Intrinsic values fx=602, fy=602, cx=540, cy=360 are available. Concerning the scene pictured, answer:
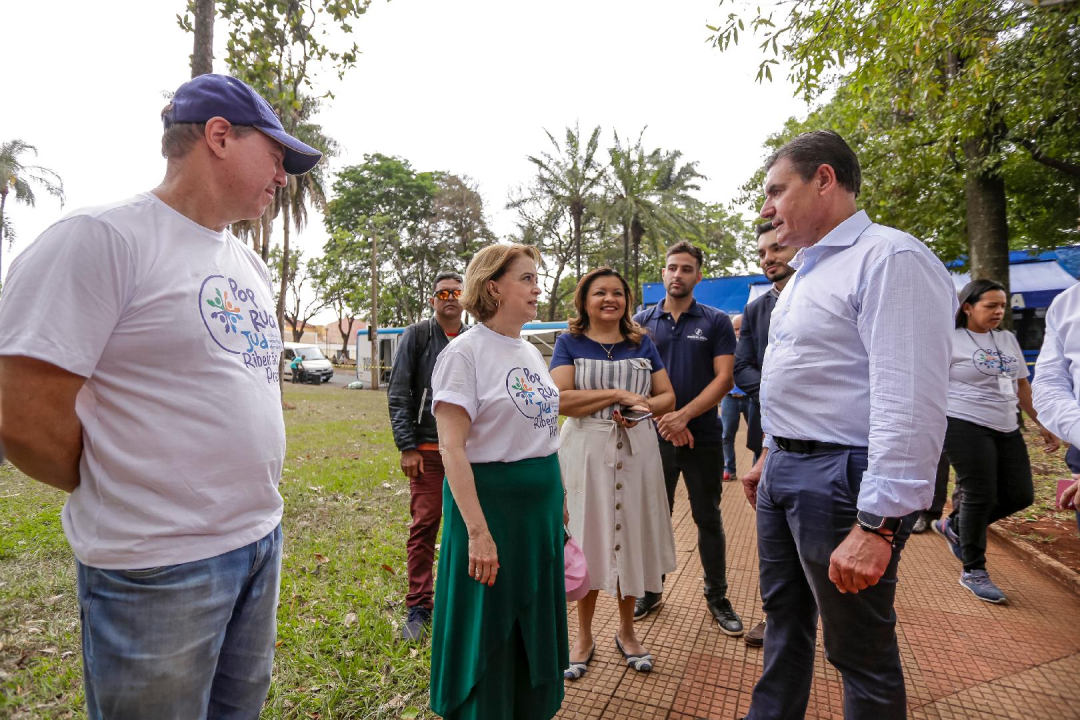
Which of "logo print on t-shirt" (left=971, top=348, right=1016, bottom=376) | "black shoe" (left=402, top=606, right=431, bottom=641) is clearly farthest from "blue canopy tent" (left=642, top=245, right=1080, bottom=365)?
"black shoe" (left=402, top=606, right=431, bottom=641)

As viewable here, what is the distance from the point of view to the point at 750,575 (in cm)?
449

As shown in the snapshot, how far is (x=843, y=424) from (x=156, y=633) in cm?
206

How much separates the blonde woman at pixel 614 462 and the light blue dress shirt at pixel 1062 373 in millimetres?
1724

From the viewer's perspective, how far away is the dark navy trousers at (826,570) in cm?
196

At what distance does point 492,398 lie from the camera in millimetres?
2430

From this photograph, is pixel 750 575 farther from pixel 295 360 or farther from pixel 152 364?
pixel 295 360

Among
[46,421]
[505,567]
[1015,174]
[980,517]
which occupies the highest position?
[1015,174]

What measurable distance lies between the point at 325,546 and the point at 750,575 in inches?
137

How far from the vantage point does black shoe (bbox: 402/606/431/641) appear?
11.6 feet

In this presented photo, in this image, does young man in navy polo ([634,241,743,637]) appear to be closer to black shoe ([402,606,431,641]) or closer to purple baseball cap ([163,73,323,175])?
black shoe ([402,606,431,641])

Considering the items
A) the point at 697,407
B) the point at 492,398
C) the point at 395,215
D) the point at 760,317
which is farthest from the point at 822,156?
the point at 395,215

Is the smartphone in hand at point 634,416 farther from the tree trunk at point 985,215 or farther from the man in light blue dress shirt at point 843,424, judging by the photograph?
the tree trunk at point 985,215

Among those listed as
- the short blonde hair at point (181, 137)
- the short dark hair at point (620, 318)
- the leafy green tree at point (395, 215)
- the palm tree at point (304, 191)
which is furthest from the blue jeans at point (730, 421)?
the leafy green tree at point (395, 215)

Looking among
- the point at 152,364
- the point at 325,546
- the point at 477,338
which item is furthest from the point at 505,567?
the point at 325,546
